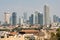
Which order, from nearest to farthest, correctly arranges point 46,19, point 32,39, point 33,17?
1. point 32,39
2. point 46,19
3. point 33,17

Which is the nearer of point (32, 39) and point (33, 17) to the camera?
point (32, 39)

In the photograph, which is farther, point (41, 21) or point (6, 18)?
point (6, 18)

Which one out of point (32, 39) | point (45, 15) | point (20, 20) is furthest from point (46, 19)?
point (32, 39)

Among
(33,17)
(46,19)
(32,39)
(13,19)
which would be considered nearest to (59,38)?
(32,39)

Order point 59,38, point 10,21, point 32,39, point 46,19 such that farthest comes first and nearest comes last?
point 10,21 < point 46,19 < point 32,39 < point 59,38

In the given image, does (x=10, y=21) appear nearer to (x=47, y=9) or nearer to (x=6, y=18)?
(x=6, y=18)

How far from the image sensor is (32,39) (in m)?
27.8

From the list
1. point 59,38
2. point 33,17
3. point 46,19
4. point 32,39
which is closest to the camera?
point 59,38

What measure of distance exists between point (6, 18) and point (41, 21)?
25898 mm

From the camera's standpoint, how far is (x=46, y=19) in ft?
524

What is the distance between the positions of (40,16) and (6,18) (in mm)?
24191

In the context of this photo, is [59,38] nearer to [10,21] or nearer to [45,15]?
[45,15]

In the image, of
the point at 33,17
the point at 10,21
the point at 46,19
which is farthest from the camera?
the point at 10,21

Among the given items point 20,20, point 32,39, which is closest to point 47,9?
point 20,20
